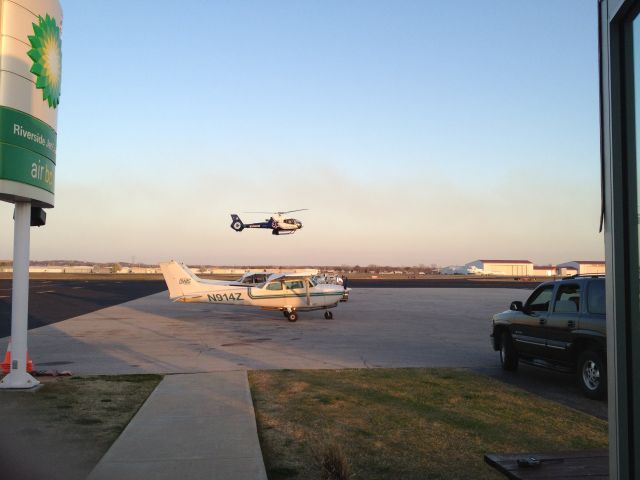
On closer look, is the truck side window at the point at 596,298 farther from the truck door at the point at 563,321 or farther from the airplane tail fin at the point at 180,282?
the airplane tail fin at the point at 180,282

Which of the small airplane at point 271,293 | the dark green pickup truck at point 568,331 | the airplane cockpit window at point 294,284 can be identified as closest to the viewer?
the dark green pickup truck at point 568,331

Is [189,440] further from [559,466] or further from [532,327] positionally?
[532,327]

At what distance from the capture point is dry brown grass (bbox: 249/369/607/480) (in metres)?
A: 5.63

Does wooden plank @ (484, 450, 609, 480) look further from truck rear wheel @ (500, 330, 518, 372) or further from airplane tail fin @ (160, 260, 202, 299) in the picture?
airplane tail fin @ (160, 260, 202, 299)

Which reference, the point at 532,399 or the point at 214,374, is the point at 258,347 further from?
the point at 532,399

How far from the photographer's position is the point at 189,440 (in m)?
6.20

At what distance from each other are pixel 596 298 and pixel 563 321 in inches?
26.5

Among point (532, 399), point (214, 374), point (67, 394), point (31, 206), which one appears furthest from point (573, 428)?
point (31, 206)

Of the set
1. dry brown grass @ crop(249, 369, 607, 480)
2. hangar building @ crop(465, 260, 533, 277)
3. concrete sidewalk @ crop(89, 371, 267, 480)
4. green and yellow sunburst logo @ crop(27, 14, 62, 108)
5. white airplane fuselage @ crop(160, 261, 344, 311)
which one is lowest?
dry brown grass @ crop(249, 369, 607, 480)

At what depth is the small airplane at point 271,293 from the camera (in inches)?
892

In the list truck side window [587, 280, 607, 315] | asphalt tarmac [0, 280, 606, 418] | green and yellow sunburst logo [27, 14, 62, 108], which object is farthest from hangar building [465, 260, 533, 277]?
green and yellow sunburst logo [27, 14, 62, 108]

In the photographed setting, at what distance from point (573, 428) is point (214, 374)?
604cm

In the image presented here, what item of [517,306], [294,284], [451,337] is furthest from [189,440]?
[294,284]

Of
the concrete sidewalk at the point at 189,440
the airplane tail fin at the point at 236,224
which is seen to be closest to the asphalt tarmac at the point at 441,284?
the airplane tail fin at the point at 236,224
